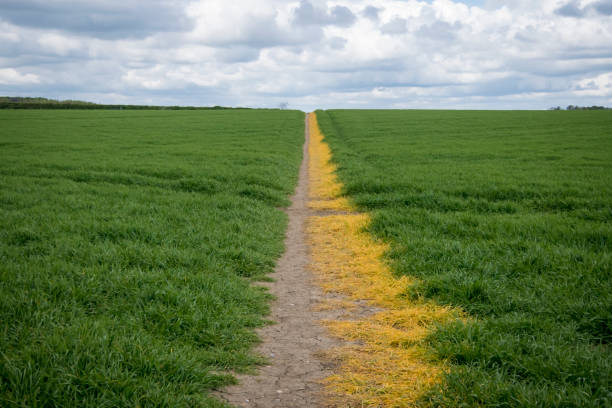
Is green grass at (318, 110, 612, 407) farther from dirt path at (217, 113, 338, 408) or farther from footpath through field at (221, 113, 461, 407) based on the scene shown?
dirt path at (217, 113, 338, 408)

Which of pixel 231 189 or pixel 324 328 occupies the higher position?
pixel 231 189

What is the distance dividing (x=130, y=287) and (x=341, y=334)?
2.80 metres

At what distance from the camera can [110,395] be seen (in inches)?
133

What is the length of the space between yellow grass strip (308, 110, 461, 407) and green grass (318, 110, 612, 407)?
22 cm

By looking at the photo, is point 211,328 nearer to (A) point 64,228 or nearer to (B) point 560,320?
(B) point 560,320

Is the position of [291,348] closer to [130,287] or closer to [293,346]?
[293,346]

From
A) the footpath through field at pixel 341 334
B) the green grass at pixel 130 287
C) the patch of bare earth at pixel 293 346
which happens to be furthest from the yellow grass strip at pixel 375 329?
the green grass at pixel 130 287

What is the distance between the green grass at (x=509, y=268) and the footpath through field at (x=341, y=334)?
11.9 inches

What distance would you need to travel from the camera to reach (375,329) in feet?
16.5

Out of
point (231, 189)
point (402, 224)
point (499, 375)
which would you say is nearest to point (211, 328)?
point (499, 375)

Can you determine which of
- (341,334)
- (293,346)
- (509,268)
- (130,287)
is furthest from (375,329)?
(130,287)

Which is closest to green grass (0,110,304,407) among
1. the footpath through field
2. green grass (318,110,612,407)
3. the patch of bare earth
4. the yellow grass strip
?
the patch of bare earth

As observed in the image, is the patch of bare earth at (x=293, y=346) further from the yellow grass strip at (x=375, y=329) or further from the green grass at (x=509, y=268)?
the green grass at (x=509, y=268)

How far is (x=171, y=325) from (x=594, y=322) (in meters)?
4.85
